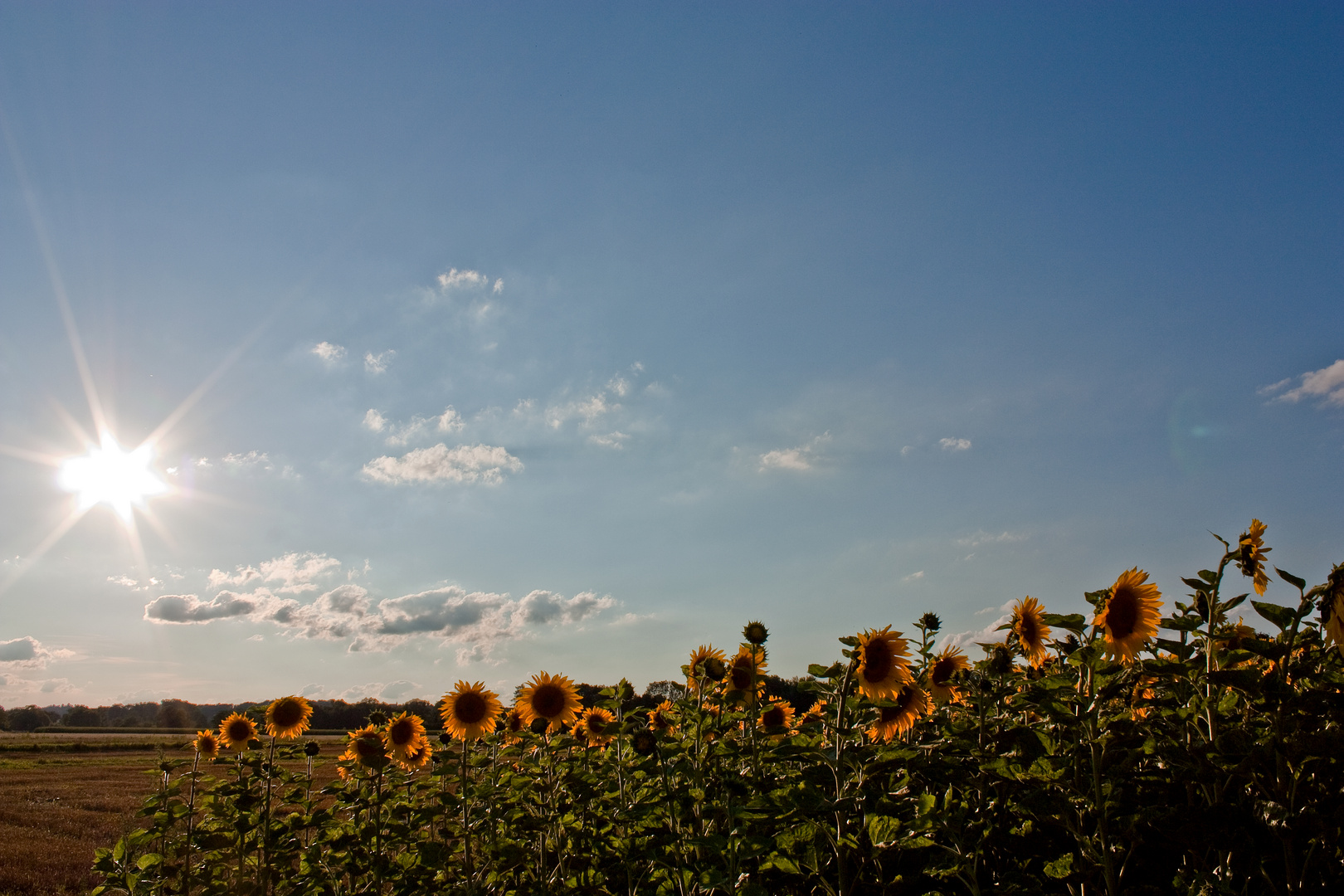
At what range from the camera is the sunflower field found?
7.27 feet

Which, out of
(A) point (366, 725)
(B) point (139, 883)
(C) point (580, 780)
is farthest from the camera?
(A) point (366, 725)

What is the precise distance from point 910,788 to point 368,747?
3.37 meters

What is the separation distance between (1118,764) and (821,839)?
1.11m

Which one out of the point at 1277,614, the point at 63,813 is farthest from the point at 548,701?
the point at 63,813

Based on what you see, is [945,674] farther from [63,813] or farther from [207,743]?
[63,813]

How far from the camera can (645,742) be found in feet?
13.1

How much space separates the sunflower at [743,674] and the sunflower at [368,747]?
212 centimetres

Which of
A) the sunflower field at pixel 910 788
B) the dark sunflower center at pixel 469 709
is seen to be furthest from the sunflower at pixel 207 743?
the dark sunflower center at pixel 469 709

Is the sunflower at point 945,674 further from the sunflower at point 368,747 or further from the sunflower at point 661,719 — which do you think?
the sunflower at point 368,747

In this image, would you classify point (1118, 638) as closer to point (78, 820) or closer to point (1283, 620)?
point (1283, 620)

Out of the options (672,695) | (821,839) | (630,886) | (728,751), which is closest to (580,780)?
(630,886)

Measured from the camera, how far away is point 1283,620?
226cm

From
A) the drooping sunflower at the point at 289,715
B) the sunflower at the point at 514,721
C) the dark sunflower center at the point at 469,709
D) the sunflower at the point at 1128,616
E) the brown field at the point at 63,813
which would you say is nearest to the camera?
the sunflower at the point at 1128,616

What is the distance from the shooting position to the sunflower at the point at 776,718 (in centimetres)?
508
